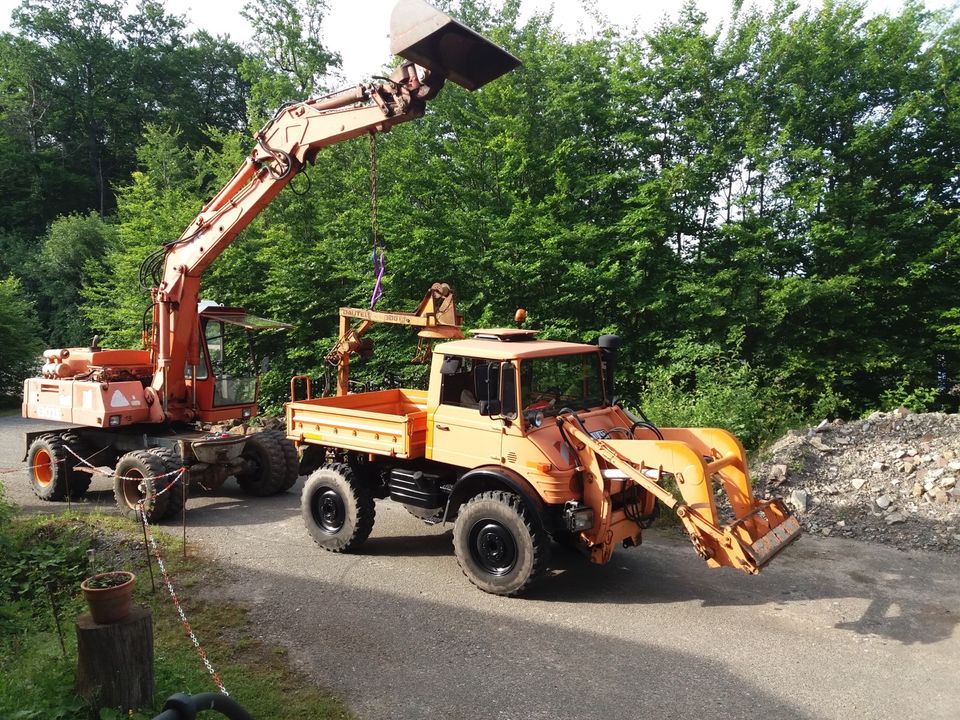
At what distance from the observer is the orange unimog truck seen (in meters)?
5.80

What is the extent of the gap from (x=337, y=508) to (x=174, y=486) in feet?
8.63

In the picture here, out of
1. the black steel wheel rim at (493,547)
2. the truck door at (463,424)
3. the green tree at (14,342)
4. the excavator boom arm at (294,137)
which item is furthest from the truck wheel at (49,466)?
the green tree at (14,342)

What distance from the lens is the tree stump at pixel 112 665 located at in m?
3.67

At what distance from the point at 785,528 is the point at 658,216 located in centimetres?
818

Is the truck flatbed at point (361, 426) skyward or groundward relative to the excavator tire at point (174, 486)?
skyward

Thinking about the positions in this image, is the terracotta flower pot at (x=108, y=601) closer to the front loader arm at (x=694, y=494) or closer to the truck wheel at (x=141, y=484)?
the front loader arm at (x=694, y=494)

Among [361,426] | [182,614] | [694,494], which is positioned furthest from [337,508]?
[694,494]

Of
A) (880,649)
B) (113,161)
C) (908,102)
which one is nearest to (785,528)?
(880,649)

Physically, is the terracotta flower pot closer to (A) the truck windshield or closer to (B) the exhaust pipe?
(A) the truck windshield

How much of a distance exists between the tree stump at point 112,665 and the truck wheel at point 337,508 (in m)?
3.64

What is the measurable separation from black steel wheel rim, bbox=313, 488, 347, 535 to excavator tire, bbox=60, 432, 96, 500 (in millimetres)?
4535

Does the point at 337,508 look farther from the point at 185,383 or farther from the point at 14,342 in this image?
the point at 14,342

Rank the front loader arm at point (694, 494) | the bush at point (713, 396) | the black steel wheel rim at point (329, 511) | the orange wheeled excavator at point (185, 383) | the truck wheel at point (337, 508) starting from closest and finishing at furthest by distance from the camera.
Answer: the front loader arm at point (694, 494), the truck wheel at point (337, 508), the black steel wheel rim at point (329, 511), the orange wheeled excavator at point (185, 383), the bush at point (713, 396)

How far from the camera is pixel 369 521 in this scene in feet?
24.5
